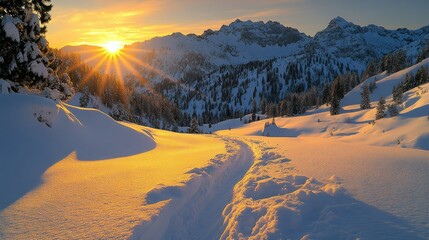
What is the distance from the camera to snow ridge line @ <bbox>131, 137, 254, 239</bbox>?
7.14 m

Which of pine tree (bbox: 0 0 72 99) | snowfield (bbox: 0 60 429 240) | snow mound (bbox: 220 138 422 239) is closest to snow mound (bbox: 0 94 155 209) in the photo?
snowfield (bbox: 0 60 429 240)

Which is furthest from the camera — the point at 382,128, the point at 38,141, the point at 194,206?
the point at 382,128

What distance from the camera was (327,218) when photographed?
6.70 m

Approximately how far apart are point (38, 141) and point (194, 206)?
8.39 metres

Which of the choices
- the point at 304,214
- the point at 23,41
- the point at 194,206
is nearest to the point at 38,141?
the point at 23,41

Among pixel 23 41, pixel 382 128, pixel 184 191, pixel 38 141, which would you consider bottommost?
pixel 382 128

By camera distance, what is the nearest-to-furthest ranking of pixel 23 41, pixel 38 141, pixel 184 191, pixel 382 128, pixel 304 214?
pixel 304 214, pixel 184 191, pixel 38 141, pixel 23 41, pixel 382 128

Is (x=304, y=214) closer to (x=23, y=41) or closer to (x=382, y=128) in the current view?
(x=23, y=41)

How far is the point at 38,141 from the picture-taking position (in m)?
12.2

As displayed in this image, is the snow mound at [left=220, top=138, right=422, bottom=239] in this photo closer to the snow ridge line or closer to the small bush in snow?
the snow ridge line

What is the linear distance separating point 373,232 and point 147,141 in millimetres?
17029

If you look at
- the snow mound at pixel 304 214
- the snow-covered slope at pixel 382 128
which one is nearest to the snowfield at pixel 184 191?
the snow mound at pixel 304 214

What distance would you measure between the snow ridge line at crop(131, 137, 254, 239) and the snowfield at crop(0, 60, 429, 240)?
4cm

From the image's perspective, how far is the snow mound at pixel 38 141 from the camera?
31.1 ft
